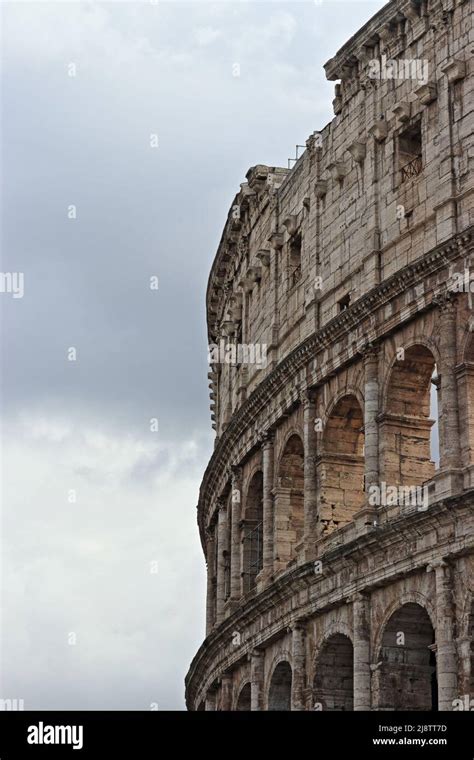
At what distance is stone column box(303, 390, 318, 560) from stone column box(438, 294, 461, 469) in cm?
557

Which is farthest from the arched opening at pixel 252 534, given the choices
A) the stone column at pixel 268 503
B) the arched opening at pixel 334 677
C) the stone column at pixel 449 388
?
the stone column at pixel 449 388

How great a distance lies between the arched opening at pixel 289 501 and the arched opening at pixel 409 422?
5.13 metres

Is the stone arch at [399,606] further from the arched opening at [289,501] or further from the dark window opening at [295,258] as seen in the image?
the dark window opening at [295,258]

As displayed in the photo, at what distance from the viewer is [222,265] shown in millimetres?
48688

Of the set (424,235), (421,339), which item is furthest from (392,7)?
(421,339)

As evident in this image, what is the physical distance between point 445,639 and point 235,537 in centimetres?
1356

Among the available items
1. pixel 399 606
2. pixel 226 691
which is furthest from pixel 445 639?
pixel 226 691

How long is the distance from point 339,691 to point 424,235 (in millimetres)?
9839

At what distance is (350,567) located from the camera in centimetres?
3294

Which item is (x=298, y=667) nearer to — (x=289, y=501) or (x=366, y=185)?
(x=289, y=501)

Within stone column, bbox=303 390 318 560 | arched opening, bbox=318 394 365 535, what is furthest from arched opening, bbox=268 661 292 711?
arched opening, bbox=318 394 365 535

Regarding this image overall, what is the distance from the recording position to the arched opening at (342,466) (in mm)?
35906
